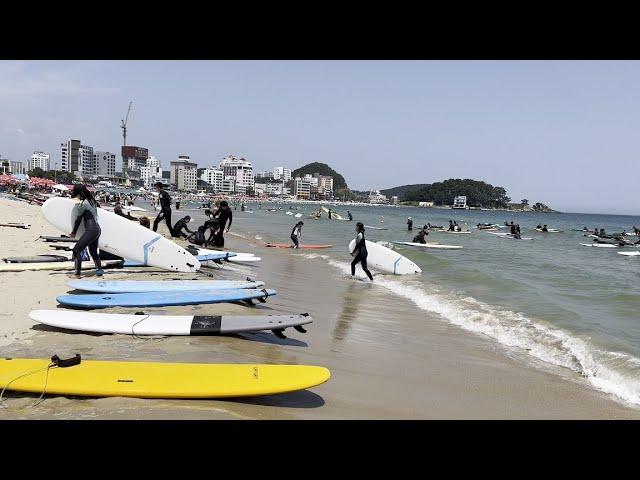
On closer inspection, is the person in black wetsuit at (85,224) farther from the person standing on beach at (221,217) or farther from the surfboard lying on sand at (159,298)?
the person standing on beach at (221,217)

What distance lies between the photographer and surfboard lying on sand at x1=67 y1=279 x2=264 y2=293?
23.7 feet

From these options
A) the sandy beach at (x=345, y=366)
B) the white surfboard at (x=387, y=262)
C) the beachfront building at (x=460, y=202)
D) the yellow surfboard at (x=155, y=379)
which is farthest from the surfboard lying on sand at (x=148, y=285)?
the beachfront building at (x=460, y=202)

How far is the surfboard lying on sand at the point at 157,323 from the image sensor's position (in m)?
5.50

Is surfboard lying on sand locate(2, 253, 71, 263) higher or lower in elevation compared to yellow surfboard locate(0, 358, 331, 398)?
higher

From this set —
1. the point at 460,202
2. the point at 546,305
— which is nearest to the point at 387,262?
the point at 546,305

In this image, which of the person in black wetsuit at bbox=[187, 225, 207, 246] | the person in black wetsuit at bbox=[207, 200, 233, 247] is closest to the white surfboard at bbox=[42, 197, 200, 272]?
the person in black wetsuit at bbox=[207, 200, 233, 247]

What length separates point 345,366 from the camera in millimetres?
5453

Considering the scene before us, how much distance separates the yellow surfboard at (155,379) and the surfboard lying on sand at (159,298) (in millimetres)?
2405

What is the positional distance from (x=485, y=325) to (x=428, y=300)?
7.72ft

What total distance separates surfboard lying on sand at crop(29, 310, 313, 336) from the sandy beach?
12 centimetres

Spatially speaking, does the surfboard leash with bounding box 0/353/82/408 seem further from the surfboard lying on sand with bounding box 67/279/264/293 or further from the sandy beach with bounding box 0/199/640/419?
the surfboard lying on sand with bounding box 67/279/264/293
